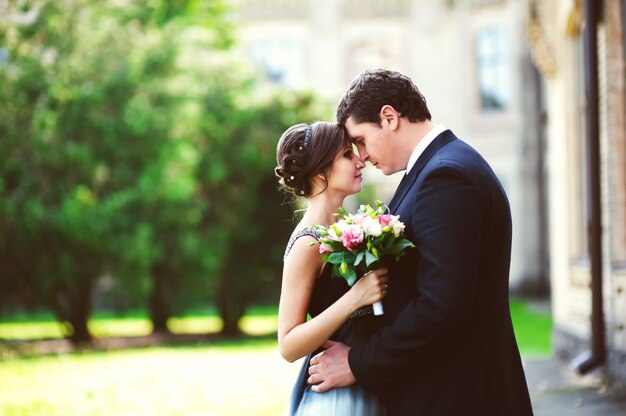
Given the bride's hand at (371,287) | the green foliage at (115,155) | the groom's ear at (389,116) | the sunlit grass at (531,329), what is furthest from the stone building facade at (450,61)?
the bride's hand at (371,287)

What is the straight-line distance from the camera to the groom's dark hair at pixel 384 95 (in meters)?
3.78

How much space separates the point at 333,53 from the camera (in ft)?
122

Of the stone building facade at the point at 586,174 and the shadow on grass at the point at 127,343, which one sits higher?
the stone building facade at the point at 586,174

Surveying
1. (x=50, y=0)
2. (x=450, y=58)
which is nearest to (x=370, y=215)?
(x=50, y=0)

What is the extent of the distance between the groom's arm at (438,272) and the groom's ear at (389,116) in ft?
1.28

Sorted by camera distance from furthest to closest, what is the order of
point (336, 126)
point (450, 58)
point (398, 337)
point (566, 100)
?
point (450, 58) < point (566, 100) < point (336, 126) < point (398, 337)

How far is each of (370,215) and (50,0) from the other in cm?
1709

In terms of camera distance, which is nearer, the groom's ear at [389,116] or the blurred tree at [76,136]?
the groom's ear at [389,116]

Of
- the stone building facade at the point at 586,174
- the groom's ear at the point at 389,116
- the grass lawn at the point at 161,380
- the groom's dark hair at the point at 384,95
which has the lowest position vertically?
the grass lawn at the point at 161,380

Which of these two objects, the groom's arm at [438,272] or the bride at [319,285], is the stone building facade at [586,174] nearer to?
the bride at [319,285]

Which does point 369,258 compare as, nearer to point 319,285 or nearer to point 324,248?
point 324,248

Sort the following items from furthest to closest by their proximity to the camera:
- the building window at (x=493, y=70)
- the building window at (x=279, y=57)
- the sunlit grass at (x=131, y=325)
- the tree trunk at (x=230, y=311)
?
1. the building window at (x=279, y=57)
2. the building window at (x=493, y=70)
3. the sunlit grass at (x=131, y=325)
4. the tree trunk at (x=230, y=311)

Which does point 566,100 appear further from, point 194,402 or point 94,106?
point 94,106

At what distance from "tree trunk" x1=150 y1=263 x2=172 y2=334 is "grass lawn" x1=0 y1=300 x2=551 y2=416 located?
10.2ft
